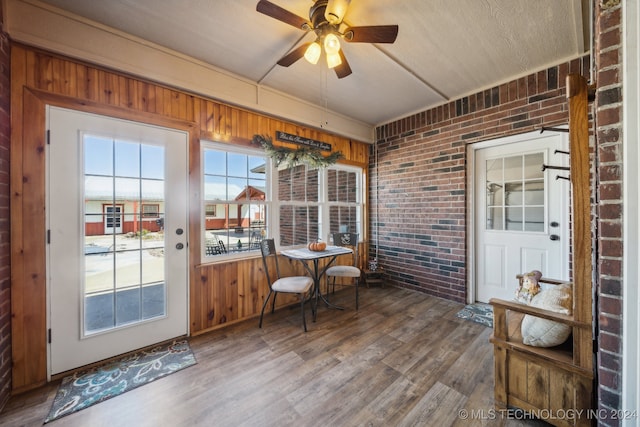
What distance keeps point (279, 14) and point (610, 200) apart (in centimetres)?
202

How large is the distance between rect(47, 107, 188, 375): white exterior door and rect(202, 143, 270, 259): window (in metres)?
0.27

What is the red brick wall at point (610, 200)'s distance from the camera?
999mm

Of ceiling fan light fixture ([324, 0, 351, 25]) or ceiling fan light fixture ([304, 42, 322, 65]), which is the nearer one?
ceiling fan light fixture ([324, 0, 351, 25])

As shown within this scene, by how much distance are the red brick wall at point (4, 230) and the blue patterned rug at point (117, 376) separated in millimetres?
344

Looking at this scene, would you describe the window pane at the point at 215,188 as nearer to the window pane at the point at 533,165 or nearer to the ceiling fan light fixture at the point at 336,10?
the ceiling fan light fixture at the point at 336,10

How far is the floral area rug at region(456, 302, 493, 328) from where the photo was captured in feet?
8.66

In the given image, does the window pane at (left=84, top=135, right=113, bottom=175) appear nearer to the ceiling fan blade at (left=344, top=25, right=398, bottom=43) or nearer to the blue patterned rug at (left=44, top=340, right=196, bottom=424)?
the blue patterned rug at (left=44, top=340, right=196, bottom=424)

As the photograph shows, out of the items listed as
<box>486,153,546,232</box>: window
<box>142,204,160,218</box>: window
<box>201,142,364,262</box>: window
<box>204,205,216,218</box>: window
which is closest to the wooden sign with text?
<box>201,142,364,262</box>: window

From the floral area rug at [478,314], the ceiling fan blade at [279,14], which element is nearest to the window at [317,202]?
the ceiling fan blade at [279,14]

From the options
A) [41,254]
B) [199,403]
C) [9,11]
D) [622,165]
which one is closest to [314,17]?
[622,165]

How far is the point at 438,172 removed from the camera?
3.39 metres

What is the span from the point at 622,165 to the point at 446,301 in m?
2.69

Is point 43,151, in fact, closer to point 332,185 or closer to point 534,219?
point 332,185

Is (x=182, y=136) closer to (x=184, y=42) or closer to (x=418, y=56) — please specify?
(x=184, y=42)
